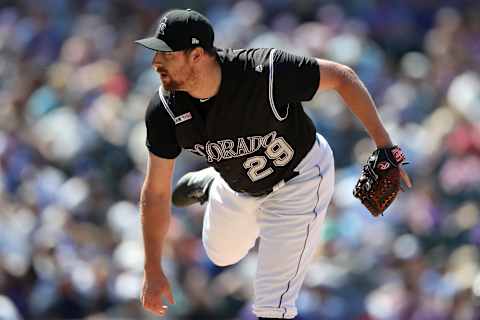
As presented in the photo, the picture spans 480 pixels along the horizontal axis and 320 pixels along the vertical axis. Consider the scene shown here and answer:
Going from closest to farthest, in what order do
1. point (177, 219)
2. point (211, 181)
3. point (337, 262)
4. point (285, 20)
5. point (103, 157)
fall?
1. point (211, 181)
2. point (337, 262)
3. point (177, 219)
4. point (103, 157)
5. point (285, 20)

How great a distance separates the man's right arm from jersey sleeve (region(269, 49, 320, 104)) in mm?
632

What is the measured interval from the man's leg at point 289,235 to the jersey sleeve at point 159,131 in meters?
0.67

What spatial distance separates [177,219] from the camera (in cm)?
908

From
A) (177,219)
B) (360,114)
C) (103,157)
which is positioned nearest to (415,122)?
(177,219)

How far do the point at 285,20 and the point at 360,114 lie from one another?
247 inches

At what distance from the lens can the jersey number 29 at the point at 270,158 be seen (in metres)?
5.11

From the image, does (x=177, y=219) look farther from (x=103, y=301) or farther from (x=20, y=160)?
(x=20, y=160)

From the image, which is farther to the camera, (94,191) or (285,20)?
(285,20)

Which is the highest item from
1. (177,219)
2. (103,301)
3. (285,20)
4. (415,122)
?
(285,20)

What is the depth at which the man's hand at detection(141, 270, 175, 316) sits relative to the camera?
4.97 meters

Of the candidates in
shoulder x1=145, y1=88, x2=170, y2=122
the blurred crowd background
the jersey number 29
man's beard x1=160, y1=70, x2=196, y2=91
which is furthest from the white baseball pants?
the blurred crowd background

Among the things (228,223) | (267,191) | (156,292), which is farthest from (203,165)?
(156,292)

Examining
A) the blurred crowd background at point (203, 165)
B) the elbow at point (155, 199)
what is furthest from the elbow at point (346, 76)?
the blurred crowd background at point (203, 165)

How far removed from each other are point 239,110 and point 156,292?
966mm
